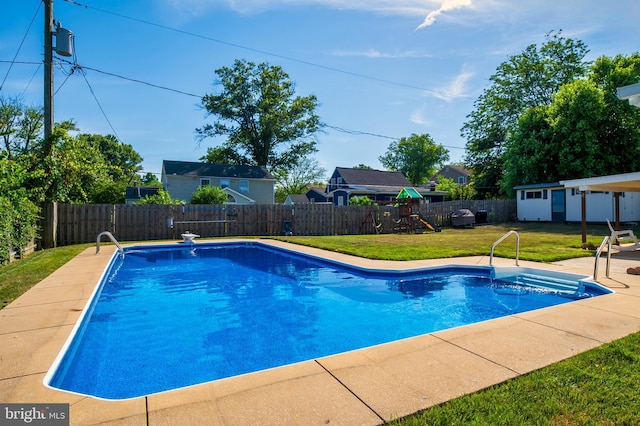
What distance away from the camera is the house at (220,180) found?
1103 inches

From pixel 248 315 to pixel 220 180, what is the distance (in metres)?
25.5

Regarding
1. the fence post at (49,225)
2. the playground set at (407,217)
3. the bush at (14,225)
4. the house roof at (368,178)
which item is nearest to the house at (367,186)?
the house roof at (368,178)

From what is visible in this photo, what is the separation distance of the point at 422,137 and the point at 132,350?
5781 cm

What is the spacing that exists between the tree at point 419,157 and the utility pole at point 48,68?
50626mm

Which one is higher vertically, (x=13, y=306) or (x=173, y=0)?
(x=173, y=0)

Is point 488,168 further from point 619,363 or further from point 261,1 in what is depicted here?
point 619,363

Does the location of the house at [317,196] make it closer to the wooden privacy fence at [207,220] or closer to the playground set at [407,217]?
the wooden privacy fence at [207,220]

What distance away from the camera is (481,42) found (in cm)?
1491

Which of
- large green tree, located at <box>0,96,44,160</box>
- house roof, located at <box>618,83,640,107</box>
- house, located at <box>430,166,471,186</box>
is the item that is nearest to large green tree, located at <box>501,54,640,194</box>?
house roof, located at <box>618,83,640,107</box>

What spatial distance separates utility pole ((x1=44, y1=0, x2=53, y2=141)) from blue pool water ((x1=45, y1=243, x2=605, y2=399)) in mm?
6032

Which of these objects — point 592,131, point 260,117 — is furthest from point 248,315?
point 260,117

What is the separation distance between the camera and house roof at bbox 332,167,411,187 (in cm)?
3531

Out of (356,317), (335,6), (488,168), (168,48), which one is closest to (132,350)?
(356,317)

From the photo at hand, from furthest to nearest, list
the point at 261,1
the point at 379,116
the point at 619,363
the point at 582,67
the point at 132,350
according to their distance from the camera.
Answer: the point at 582,67 → the point at 379,116 → the point at 261,1 → the point at 132,350 → the point at 619,363
